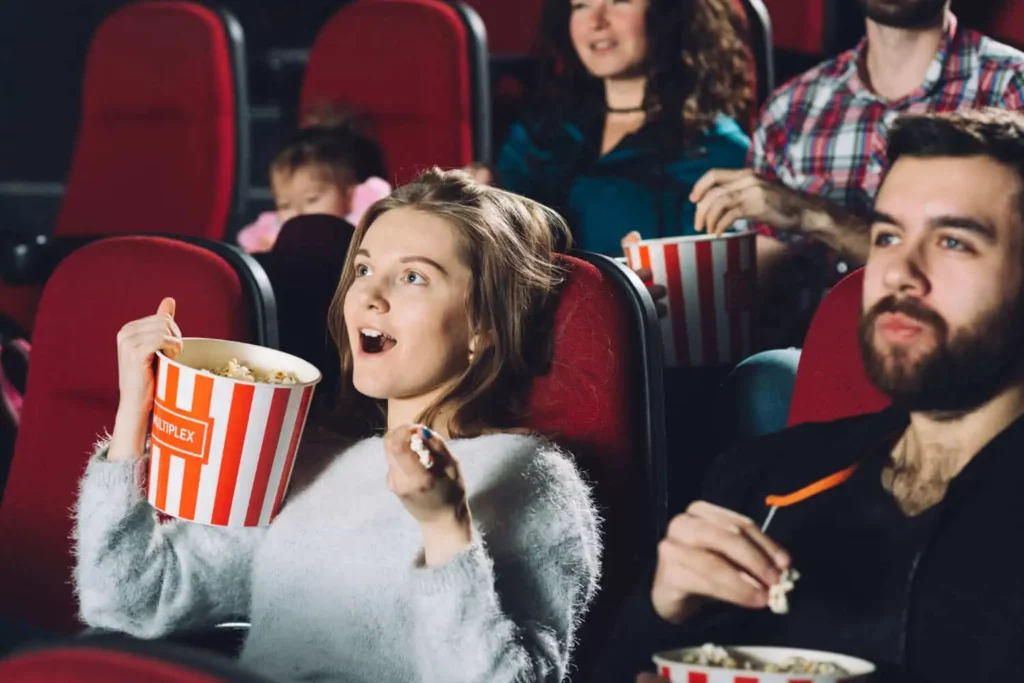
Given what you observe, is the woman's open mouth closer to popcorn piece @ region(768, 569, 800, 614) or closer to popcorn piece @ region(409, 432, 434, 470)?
popcorn piece @ region(409, 432, 434, 470)

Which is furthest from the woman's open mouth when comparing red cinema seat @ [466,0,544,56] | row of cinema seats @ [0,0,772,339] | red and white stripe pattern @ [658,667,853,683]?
red cinema seat @ [466,0,544,56]

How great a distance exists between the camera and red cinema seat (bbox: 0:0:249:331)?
98.9 inches

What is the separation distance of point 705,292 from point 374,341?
0.31 m

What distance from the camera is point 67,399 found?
1435mm

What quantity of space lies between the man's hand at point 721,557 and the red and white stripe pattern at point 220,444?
13.4 inches

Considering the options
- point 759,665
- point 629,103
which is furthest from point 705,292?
point 629,103

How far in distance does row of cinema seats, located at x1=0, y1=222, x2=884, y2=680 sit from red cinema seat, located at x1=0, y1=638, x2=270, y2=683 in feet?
2.18

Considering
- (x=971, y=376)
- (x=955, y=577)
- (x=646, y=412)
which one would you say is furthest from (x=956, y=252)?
(x=646, y=412)

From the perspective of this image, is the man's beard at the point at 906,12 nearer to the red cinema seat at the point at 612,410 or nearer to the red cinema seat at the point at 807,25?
the red cinema seat at the point at 612,410

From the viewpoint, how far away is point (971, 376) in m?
0.90

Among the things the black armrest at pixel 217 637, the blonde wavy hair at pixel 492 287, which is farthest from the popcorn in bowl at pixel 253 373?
the black armrest at pixel 217 637

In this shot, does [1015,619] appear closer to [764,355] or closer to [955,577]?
[955,577]

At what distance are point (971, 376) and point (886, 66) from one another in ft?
2.82

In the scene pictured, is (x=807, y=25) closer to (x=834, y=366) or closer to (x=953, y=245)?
(x=834, y=366)
